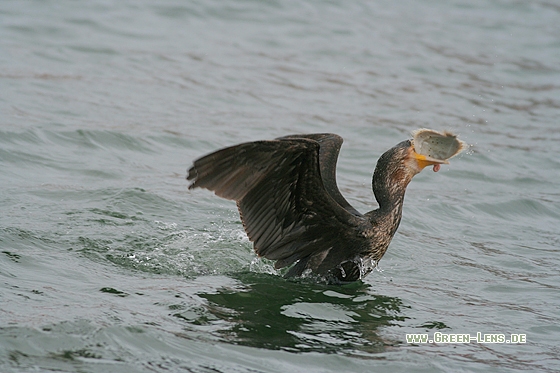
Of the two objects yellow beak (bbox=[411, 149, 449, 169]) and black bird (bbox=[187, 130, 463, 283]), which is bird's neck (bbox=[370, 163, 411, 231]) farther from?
yellow beak (bbox=[411, 149, 449, 169])

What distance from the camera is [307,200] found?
5434 millimetres

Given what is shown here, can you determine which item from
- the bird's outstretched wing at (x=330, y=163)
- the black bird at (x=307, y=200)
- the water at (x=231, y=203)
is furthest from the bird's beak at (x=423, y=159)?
the water at (x=231, y=203)

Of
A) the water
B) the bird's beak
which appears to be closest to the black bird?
the bird's beak

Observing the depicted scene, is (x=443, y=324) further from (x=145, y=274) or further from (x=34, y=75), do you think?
(x=34, y=75)

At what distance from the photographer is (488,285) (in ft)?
20.9

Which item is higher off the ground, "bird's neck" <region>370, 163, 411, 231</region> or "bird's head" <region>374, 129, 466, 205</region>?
"bird's head" <region>374, 129, 466, 205</region>

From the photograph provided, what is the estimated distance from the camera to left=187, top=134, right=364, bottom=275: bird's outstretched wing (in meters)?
5.06

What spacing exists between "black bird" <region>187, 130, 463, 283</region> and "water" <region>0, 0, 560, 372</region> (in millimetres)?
231

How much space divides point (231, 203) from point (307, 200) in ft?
7.97

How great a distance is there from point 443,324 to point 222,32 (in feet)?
30.3

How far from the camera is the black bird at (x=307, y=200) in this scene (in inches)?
201

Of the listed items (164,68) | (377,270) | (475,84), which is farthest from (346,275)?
(475,84)

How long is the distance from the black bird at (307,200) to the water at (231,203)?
0.76ft

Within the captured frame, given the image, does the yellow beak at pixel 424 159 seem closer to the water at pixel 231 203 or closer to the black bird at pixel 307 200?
the black bird at pixel 307 200
